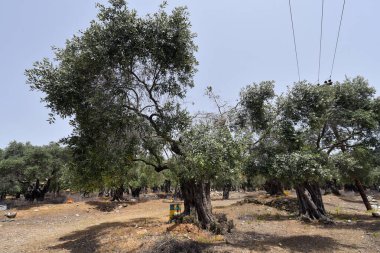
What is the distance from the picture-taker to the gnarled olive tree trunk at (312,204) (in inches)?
821

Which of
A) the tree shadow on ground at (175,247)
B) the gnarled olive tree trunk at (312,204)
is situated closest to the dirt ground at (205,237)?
the tree shadow on ground at (175,247)

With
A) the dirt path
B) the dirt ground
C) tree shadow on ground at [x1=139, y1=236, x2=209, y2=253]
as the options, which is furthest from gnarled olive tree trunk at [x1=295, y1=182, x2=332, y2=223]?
tree shadow on ground at [x1=139, y1=236, x2=209, y2=253]

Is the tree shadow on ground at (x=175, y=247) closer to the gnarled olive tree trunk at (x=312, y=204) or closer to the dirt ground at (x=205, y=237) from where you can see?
the dirt ground at (x=205, y=237)

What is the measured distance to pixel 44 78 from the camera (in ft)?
45.1

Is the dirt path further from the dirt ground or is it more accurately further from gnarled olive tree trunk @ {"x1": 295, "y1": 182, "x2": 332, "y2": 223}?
gnarled olive tree trunk @ {"x1": 295, "y1": 182, "x2": 332, "y2": 223}

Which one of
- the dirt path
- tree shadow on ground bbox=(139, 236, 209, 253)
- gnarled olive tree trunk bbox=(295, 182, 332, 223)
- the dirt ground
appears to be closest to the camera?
tree shadow on ground bbox=(139, 236, 209, 253)

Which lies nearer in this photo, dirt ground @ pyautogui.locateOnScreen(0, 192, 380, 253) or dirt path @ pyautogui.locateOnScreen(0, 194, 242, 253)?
dirt ground @ pyautogui.locateOnScreen(0, 192, 380, 253)

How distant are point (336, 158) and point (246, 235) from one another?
9469 mm

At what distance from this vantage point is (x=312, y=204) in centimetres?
2108

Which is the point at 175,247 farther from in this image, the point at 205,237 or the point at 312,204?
the point at 312,204

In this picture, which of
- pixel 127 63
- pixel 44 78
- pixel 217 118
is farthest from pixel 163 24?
pixel 217 118

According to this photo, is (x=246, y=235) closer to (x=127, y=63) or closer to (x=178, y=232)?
(x=178, y=232)

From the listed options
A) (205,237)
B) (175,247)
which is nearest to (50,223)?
(205,237)

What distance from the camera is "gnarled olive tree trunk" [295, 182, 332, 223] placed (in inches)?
821
